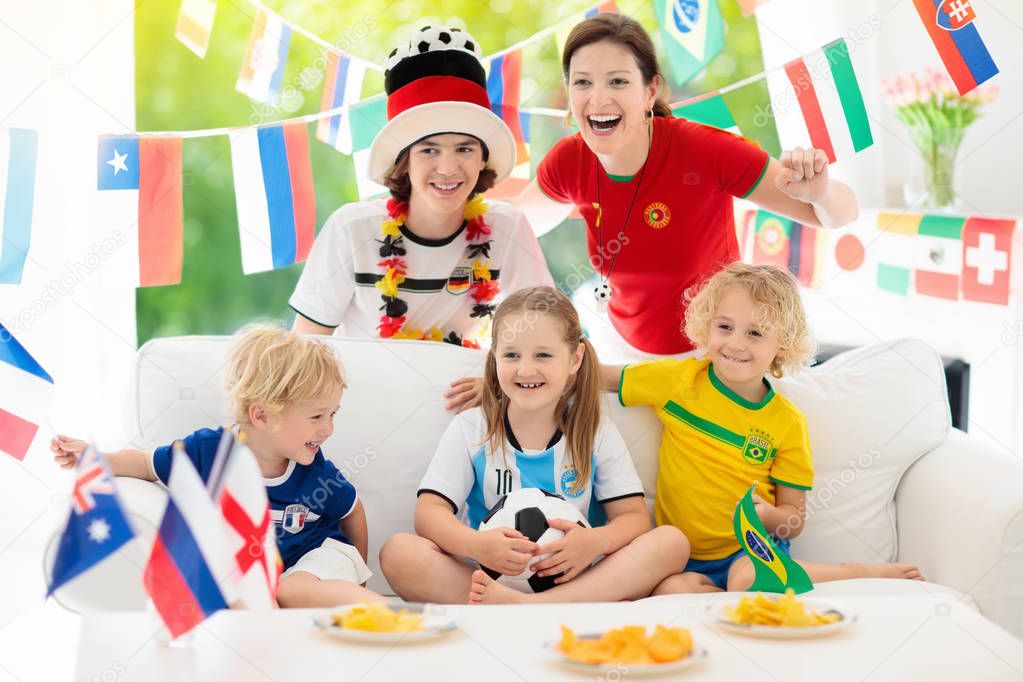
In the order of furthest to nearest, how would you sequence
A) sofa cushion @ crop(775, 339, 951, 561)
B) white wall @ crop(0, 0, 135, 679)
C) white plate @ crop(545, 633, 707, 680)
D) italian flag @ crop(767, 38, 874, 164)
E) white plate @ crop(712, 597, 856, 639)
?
1. white wall @ crop(0, 0, 135, 679)
2. italian flag @ crop(767, 38, 874, 164)
3. sofa cushion @ crop(775, 339, 951, 561)
4. white plate @ crop(712, 597, 856, 639)
5. white plate @ crop(545, 633, 707, 680)

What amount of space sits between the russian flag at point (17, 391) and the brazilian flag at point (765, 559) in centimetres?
115

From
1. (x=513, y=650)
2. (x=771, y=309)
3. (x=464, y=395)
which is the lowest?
(x=513, y=650)

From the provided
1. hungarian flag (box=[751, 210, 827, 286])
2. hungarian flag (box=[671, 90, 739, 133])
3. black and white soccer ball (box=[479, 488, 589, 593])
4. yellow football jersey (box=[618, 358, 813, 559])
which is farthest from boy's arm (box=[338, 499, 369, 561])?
hungarian flag (box=[751, 210, 827, 286])

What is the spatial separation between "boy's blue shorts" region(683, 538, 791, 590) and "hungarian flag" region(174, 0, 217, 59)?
1.87 m

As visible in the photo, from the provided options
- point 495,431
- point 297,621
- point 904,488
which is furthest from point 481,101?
point 297,621

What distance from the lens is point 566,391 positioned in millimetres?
2117

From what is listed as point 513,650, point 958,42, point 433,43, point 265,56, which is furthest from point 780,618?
point 265,56

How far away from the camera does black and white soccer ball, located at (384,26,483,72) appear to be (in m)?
2.41

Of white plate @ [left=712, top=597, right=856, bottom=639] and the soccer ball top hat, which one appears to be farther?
the soccer ball top hat

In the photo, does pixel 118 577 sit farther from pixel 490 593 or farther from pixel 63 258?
pixel 63 258

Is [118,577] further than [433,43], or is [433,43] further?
[433,43]

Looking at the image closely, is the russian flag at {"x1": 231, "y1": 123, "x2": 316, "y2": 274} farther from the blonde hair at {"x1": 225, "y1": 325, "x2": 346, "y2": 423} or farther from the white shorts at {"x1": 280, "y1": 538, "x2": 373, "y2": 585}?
the white shorts at {"x1": 280, "y1": 538, "x2": 373, "y2": 585}

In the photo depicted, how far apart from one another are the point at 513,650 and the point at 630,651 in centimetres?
15

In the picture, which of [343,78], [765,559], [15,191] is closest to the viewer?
[765,559]
